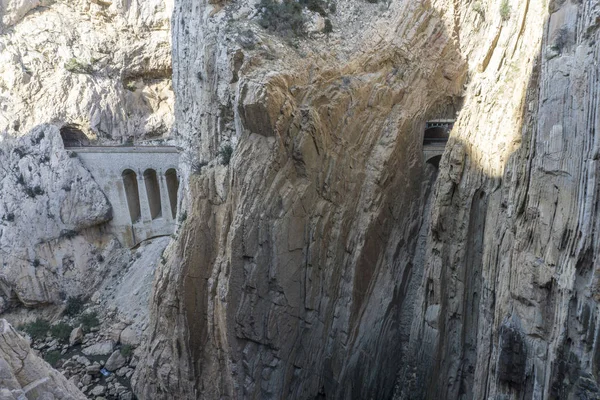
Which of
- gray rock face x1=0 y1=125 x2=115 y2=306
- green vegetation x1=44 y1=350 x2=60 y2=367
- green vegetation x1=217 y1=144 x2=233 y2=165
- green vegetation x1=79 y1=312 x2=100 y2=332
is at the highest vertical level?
green vegetation x1=217 y1=144 x2=233 y2=165

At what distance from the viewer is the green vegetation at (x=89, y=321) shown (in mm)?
23000

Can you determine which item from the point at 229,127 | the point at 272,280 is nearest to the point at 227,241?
the point at 272,280

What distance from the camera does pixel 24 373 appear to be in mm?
6461

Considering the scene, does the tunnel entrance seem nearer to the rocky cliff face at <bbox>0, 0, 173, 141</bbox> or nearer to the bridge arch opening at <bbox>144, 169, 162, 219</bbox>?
the bridge arch opening at <bbox>144, 169, 162, 219</bbox>

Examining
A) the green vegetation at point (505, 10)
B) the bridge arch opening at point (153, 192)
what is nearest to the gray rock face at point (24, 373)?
the green vegetation at point (505, 10)

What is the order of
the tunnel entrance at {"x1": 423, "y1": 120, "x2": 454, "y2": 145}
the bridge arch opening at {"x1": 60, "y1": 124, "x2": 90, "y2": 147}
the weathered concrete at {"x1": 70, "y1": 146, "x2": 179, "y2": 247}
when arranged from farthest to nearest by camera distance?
the bridge arch opening at {"x1": 60, "y1": 124, "x2": 90, "y2": 147}
the weathered concrete at {"x1": 70, "y1": 146, "x2": 179, "y2": 247}
the tunnel entrance at {"x1": 423, "y1": 120, "x2": 454, "y2": 145}

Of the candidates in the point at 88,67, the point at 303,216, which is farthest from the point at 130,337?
the point at 88,67

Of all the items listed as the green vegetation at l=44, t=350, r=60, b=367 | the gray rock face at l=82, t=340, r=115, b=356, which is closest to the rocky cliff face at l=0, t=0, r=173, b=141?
the gray rock face at l=82, t=340, r=115, b=356

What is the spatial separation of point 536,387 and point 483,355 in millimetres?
2699

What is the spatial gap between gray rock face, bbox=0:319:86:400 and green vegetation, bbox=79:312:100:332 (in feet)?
59.4

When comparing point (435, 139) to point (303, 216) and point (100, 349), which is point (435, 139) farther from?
point (100, 349)

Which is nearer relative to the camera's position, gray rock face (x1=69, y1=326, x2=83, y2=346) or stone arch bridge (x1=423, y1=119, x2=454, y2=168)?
stone arch bridge (x1=423, y1=119, x2=454, y2=168)

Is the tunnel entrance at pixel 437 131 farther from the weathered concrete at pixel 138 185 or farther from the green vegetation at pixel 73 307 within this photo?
the green vegetation at pixel 73 307

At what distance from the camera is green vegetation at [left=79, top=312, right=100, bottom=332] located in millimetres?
23000
